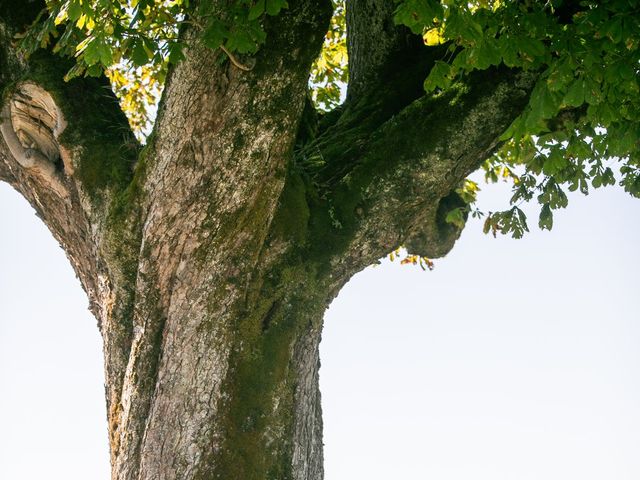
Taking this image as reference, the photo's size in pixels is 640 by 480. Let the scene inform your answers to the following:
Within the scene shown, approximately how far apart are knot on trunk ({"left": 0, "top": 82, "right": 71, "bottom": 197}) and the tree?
0.01 metres

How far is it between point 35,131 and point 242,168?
1727 millimetres

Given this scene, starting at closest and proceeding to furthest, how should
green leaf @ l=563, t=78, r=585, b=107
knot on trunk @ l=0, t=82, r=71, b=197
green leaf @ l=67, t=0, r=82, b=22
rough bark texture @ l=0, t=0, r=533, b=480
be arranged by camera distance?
green leaf @ l=67, t=0, r=82, b=22 < green leaf @ l=563, t=78, r=585, b=107 < rough bark texture @ l=0, t=0, r=533, b=480 < knot on trunk @ l=0, t=82, r=71, b=197

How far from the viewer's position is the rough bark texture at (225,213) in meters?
4.43

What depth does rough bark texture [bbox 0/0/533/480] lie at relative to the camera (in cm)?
443

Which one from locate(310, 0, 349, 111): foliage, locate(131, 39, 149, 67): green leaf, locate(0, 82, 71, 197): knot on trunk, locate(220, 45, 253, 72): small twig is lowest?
locate(131, 39, 149, 67): green leaf

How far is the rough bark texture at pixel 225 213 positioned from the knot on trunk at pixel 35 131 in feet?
0.04

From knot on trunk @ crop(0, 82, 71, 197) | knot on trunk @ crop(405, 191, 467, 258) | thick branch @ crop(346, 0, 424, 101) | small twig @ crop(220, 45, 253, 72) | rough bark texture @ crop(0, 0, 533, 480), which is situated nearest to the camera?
small twig @ crop(220, 45, 253, 72)

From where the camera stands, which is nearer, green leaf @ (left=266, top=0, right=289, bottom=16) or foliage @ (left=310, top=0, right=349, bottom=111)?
green leaf @ (left=266, top=0, right=289, bottom=16)

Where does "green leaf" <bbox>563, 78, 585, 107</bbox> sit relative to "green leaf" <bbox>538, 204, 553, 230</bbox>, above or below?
below

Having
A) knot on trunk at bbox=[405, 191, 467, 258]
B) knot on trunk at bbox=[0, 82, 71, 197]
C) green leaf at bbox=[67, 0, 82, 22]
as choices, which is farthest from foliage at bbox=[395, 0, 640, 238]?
knot on trunk at bbox=[0, 82, 71, 197]

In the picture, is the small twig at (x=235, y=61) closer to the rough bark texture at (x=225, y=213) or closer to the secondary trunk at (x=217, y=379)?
the rough bark texture at (x=225, y=213)

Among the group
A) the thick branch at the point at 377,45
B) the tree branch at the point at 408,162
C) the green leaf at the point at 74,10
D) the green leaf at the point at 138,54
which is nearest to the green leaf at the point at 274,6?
the green leaf at the point at 138,54

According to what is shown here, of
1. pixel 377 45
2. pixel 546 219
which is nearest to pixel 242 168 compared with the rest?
pixel 377 45

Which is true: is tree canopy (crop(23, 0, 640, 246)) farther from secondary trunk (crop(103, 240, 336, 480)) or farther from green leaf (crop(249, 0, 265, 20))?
secondary trunk (crop(103, 240, 336, 480))
